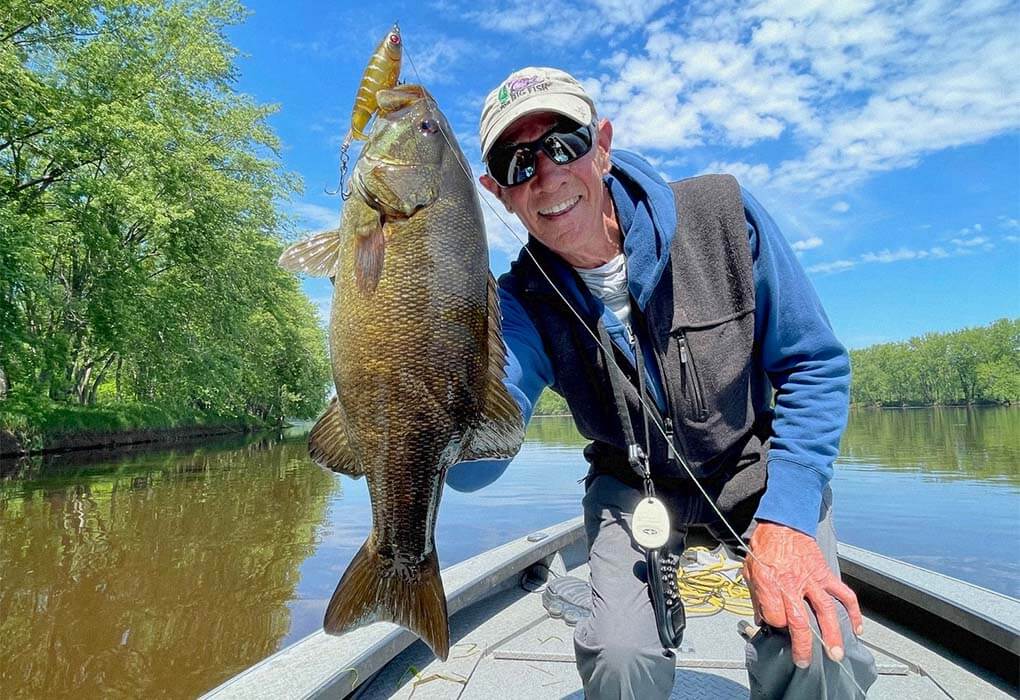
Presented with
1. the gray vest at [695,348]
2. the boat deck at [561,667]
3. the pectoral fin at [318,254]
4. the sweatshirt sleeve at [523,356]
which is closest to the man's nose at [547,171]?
the gray vest at [695,348]

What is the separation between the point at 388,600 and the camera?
5.85 feet

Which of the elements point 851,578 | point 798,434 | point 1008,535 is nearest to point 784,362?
point 798,434

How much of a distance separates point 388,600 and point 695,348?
1465 millimetres

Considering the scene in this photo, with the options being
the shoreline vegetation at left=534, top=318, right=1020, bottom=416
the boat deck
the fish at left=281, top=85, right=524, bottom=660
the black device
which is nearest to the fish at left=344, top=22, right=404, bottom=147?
the fish at left=281, top=85, right=524, bottom=660

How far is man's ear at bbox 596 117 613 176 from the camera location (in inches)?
103

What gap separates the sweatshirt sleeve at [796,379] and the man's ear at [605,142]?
63cm

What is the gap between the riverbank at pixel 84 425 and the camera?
1977 centimetres

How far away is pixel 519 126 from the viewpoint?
2395 millimetres

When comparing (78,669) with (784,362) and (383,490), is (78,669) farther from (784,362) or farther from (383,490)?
(784,362)

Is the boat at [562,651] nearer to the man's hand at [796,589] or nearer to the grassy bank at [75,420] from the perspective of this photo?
the man's hand at [796,589]

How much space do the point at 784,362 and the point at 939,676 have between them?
86.2 inches

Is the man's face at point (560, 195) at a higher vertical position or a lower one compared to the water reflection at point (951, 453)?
higher

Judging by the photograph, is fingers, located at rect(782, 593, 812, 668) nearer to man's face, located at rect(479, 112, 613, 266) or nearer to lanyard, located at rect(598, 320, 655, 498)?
lanyard, located at rect(598, 320, 655, 498)

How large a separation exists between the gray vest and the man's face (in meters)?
0.16
